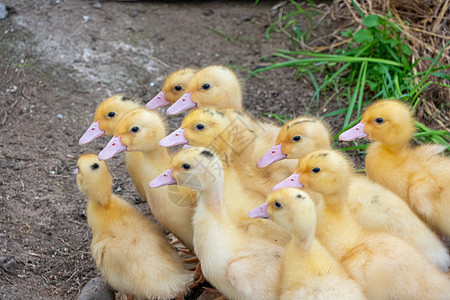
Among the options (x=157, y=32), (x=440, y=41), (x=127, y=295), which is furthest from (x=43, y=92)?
(x=440, y=41)

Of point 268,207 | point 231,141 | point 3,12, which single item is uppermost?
point 268,207

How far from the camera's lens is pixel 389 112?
12.6ft

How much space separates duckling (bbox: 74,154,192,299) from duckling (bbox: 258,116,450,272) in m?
0.79

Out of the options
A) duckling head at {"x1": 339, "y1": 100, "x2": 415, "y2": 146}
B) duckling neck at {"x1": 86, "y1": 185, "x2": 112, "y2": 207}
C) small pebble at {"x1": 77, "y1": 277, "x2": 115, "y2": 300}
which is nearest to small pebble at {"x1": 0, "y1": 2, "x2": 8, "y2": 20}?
duckling neck at {"x1": 86, "y1": 185, "x2": 112, "y2": 207}

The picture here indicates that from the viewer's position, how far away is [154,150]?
12.3 ft

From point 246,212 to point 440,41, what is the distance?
3.25 meters

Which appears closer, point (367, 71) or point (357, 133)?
point (357, 133)

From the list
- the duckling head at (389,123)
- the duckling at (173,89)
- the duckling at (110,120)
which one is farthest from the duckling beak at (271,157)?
the duckling at (173,89)

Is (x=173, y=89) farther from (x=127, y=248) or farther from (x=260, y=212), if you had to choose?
(x=260, y=212)

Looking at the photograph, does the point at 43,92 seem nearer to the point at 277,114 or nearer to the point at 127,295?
the point at 277,114

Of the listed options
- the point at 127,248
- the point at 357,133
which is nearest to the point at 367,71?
the point at 357,133

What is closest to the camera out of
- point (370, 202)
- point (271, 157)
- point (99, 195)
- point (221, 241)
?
point (221, 241)

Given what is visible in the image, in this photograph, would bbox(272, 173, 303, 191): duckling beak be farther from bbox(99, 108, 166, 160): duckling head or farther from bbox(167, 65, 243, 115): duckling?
bbox(167, 65, 243, 115): duckling

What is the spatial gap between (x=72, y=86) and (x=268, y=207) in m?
3.11
